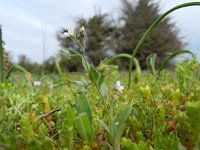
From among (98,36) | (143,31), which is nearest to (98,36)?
(98,36)

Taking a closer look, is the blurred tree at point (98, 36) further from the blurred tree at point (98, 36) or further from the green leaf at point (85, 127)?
the green leaf at point (85, 127)

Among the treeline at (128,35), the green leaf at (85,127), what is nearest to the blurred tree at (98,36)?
the treeline at (128,35)

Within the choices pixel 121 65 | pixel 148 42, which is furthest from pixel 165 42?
pixel 121 65

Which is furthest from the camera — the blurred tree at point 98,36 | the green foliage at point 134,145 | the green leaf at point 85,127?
the blurred tree at point 98,36

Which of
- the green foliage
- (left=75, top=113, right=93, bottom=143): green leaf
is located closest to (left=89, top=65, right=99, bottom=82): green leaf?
(left=75, top=113, right=93, bottom=143): green leaf

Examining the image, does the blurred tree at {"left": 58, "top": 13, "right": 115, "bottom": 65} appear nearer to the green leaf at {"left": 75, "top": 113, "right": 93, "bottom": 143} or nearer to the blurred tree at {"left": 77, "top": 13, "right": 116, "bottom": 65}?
the blurred tree at {"left": 77, "top": 13, "right": 116, "bottom": 65}
